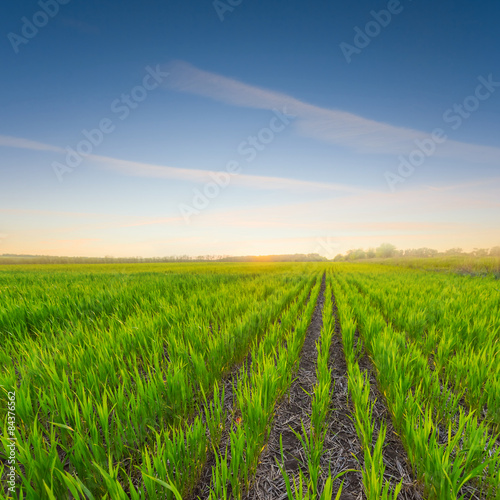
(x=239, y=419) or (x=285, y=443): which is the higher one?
(x=239, y=419)

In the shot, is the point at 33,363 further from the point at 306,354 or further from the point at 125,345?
the point at 306,354

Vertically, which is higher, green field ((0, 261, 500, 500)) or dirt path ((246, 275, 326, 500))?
green field ((0, 261, 500, 500))

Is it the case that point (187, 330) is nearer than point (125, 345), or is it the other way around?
point (125, 345)

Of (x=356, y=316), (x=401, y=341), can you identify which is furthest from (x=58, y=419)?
(x=356, y=316)

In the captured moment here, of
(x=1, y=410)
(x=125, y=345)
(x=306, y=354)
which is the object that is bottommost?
(x=306, y=354)

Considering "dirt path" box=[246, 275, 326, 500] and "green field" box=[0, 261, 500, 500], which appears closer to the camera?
"green field" box=[0, 261, 500, 500]

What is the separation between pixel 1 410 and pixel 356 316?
548cm

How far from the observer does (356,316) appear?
5.36 m

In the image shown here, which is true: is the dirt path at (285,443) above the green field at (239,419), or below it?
below

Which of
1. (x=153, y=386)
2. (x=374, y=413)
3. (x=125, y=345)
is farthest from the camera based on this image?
(x=125, y=345)

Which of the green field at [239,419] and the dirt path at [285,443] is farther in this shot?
the dirt path at [285,443]

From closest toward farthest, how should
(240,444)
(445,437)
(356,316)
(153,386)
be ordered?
(240,444), (153,386), (445,437), (356,316)

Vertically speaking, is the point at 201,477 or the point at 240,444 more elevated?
the point at 240,444

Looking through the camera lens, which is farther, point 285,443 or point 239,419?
point 239,419
